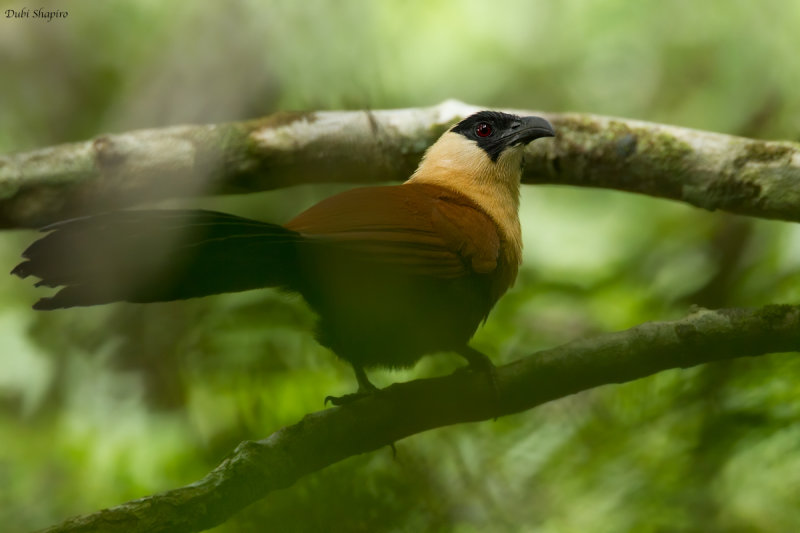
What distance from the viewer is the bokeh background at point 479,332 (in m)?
1.59

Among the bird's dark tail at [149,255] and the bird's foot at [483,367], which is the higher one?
the bird's dark tail at [149,255]

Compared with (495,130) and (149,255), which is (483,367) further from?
(495,130)

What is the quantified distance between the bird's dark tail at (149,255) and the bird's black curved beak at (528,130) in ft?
4.47

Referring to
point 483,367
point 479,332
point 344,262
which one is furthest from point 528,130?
point 344,262

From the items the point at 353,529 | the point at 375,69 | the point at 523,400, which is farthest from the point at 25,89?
the point at 353,529

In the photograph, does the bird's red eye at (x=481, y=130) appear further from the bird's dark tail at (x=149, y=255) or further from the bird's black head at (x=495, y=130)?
the bird's dark tail at (x=149, y=255)

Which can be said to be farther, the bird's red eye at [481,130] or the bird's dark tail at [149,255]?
the bird's red eye at [481,130]

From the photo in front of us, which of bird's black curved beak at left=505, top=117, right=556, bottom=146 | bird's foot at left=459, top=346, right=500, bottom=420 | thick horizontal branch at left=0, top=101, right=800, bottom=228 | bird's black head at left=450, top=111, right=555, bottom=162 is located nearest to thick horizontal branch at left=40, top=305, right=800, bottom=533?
bird's foot at left=459, top=346, right=500, bottom=420

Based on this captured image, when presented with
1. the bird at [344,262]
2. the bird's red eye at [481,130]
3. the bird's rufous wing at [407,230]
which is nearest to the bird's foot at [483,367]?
the bird at [344,262]

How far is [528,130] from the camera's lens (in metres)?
3.31

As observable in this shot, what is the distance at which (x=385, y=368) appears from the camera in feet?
9.17

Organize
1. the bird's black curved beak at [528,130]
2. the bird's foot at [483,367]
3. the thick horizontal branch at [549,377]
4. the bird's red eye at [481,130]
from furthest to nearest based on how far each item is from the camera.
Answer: the bird's red eye at [481,130]
the bird's black curved beak at [528,130]
the bird's foot at [483,367]
the thick horizontal branch at [549,377]

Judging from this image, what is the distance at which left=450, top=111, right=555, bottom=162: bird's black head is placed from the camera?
3.35 meters

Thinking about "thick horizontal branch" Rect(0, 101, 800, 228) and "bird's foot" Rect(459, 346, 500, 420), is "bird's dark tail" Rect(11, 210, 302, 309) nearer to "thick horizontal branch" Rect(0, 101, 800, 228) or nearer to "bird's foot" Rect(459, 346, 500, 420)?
"bird's foot" Rect(459, 346, 500, 420)
